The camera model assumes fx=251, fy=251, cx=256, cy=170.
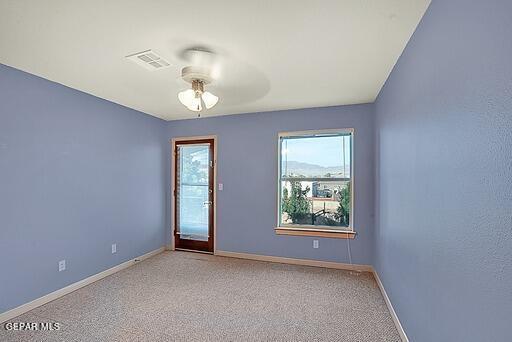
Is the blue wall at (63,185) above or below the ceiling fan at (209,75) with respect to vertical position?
below

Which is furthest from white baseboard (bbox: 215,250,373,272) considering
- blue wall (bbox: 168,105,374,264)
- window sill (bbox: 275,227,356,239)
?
window sill (bbox: 275,227,356,239)

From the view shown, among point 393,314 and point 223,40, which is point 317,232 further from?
point 223,40

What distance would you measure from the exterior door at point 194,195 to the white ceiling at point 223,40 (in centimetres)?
167

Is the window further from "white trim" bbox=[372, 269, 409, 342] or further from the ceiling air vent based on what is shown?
the ceiling air vent

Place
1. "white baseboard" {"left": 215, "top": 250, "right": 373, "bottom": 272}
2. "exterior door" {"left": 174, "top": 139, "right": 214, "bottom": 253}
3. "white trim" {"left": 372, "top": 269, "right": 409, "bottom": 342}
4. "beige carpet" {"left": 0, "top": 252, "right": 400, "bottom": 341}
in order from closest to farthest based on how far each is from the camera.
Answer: "white trim" {"left": 372, "top": 269, "right": 409, "bottom": 342} < "beige carpet" {"left": 0, "top": 252, "right": 400, "bottom": 341} < "white baseboard" {"left": 215, "top": 250, "right": 373, "bottom": 272} < "exterior door" {"left": 174, "top": 139, "right": 214, "bottom": 253}

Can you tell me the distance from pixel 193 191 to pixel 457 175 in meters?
4.07

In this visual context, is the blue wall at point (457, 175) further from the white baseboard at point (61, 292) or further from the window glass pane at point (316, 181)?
the white baseboard at point (61, 292)

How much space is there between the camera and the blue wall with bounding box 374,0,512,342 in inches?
36.8

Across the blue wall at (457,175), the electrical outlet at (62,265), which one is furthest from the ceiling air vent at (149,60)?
the electrical outlet at (62,265)

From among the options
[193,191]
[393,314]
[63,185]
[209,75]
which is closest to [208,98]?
[209,75]

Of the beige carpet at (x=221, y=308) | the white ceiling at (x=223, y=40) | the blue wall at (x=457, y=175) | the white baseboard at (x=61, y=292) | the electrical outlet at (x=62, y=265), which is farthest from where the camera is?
the electrical outlet at (x=62, y=265)

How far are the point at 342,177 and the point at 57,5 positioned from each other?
3.64 m

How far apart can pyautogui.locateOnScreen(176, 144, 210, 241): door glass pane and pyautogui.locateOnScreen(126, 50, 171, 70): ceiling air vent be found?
85.1 inches

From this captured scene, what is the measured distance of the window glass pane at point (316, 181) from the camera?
3.87 meters
